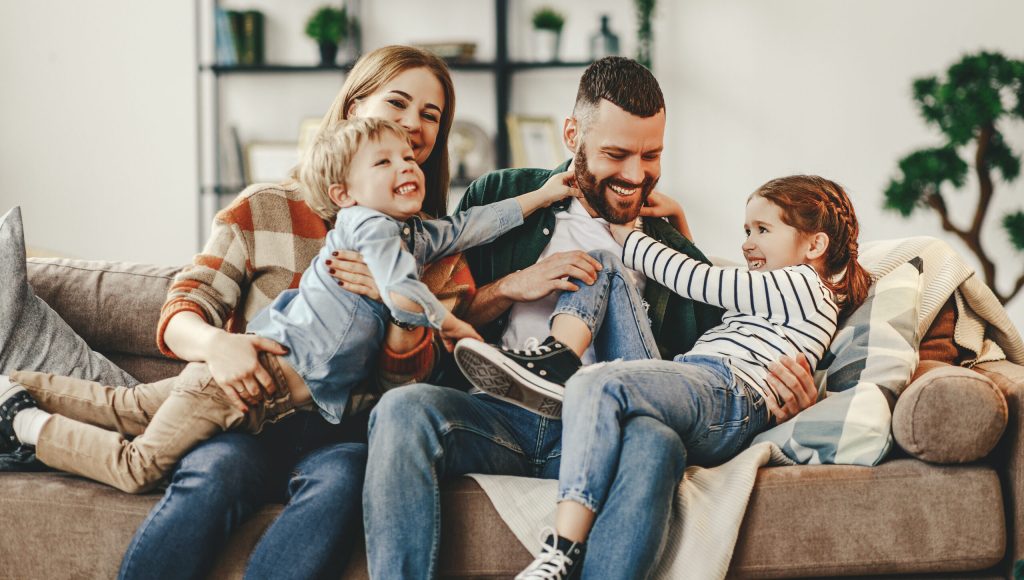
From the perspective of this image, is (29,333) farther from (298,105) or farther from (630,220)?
(298,105)

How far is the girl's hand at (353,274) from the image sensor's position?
161cm

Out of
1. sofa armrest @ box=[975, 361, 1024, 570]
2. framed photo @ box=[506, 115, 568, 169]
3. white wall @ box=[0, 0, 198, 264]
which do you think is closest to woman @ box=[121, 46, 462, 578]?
sofa armrest @ box=[975, 361, 1024, 570]

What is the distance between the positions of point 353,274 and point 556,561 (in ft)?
1.94

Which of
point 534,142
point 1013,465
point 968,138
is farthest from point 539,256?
point 534,142

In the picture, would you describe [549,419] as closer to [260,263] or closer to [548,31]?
[260,263]

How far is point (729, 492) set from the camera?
5.08ft

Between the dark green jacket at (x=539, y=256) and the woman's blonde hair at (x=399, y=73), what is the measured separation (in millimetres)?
86

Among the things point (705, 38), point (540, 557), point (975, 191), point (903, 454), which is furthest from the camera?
point (705, 38)

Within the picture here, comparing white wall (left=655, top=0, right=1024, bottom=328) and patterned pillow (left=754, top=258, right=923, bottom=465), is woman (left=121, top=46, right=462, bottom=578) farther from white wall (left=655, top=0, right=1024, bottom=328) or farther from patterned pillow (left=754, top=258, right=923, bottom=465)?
white wall (left=655, top=0, right=1024, bottom=328)

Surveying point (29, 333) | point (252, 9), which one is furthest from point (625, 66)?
point (252, 9)

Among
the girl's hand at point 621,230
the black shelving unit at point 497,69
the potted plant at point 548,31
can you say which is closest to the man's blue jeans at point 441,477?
the girl's hand at point 621,230

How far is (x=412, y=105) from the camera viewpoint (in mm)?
1921

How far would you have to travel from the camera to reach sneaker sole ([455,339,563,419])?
1549 mm

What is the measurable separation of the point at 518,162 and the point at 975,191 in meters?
1.87
